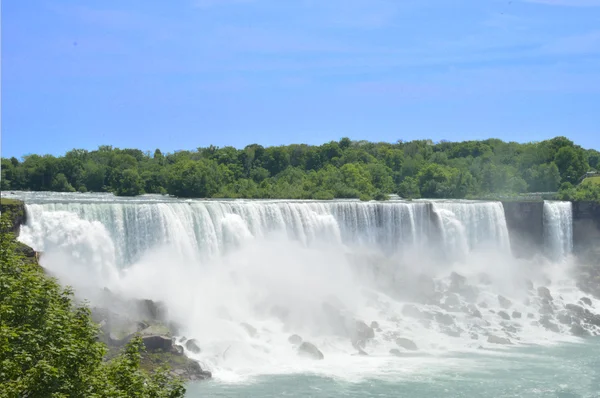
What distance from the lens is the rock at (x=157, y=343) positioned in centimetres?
2353

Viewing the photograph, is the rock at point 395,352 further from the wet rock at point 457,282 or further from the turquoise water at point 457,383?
the wet rock at point 457,282

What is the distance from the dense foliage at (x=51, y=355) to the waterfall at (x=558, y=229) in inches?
1288

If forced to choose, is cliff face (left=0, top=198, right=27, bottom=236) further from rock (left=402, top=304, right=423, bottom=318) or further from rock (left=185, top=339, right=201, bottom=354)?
rock (left=402, top=304, right=423, bottom=318)

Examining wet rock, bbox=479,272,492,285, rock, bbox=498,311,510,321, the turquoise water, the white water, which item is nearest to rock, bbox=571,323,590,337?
the white water

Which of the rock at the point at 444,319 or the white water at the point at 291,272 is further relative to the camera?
the rock at the point at 444,319

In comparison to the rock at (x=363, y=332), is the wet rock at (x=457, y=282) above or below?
above

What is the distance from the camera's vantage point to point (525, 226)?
4262cm

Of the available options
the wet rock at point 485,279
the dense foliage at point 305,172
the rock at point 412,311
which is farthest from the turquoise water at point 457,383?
the dense foliage at point 305,172

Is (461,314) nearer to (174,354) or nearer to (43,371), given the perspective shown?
(174,354)

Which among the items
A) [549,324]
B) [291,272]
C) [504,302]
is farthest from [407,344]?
[504,302]

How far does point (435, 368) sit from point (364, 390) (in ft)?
12.7

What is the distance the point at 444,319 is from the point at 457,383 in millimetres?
8111

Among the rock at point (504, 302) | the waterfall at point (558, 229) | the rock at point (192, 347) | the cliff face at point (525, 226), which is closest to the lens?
the rock at point (192, 347)

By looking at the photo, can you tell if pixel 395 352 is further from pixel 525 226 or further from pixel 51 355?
pixel 525 226
